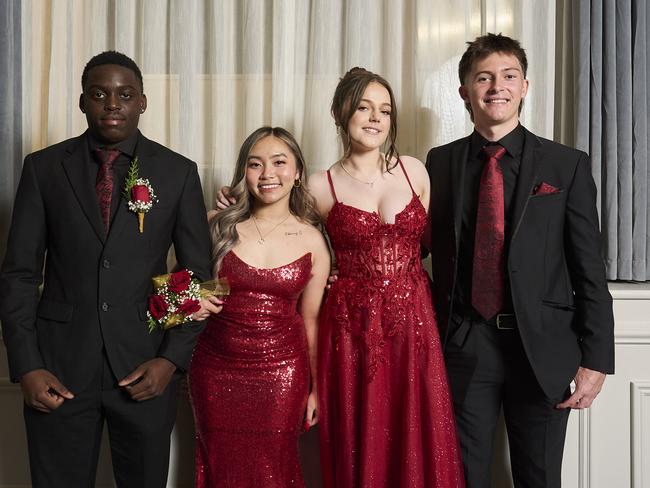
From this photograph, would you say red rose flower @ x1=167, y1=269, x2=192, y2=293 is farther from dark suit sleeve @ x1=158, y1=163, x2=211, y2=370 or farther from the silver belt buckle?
the silver belt buckle

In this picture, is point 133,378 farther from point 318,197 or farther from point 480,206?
point 480,206

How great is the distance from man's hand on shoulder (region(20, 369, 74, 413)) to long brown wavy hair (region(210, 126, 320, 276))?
2.28ft

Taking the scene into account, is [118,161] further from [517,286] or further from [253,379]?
[517,286]

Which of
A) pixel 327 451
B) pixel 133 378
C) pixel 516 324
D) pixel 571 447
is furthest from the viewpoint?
pixel 571 447

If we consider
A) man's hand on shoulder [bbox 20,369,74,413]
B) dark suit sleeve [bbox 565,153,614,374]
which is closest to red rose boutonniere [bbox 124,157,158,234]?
man's hand on shoulder [bbox 20,369,74,413]

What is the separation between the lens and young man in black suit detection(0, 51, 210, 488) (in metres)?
2.12

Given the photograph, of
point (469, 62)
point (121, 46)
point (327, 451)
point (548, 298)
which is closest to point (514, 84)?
point (469, 62)

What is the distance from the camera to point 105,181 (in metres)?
2.18

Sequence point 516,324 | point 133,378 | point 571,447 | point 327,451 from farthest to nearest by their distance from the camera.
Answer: point 571,447 → point 327,451 → point 516,324 → point 133,378

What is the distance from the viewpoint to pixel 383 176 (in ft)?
8.36

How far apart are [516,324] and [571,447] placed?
0.96 meters

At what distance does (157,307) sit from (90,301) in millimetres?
200

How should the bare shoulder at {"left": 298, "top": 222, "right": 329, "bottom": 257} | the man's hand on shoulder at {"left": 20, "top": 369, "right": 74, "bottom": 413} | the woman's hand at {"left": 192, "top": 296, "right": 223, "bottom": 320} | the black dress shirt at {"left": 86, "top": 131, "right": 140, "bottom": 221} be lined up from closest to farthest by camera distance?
the man's hand on shoulder at {"left": 20, "top": 369, "right": 74, "bottom": 413} → the black dress shirt at {"left": 86, "top": 131, "right": 140, "bottom": 221} → the woman's hand at {"left": 192, "top": 296, "right": 223, "bottom": 320} → the bare shoulder at {"left": 298, "top": 222, "right": 329, "bottom": 257}

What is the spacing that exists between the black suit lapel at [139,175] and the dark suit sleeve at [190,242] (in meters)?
0.13
